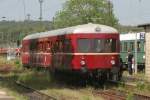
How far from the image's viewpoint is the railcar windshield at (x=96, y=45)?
2416 centimetres

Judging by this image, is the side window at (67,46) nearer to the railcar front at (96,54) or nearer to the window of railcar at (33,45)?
the railcar front at (96,54)

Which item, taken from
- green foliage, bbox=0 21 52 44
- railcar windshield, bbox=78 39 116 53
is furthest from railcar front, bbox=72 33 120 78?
green foliage, bbox=0 21 52 44

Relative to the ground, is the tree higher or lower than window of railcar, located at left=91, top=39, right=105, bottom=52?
higher

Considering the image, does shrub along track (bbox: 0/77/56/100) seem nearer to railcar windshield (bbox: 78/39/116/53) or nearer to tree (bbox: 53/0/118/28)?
railcar windshield (bbox: 78/39/116/53)

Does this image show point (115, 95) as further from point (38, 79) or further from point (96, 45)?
point (38, 79)

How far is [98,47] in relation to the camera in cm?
2430

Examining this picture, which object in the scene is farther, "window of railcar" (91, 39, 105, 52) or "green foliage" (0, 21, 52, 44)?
"green foliage" (0, 21, 52, 44)

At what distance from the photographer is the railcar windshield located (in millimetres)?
24156

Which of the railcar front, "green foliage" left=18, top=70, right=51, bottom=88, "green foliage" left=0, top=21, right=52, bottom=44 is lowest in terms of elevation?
"green foliage" left=18, top=70, right=51, bottom=88

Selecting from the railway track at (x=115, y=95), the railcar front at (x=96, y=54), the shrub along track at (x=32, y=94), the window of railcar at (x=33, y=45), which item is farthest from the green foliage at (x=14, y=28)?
the railway track at (x=115, y=95)

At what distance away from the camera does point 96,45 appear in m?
24.3

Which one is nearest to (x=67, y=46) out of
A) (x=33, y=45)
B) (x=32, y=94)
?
(x=32, y=94)

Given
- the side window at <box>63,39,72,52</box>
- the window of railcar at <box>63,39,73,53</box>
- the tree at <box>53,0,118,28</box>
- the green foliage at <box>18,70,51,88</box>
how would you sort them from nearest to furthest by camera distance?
the window of railcar at <box>63,39,73,53</box> → the side window at <box>63,39,72,52</box> → the green foliage at <box>18,70,51,88</box> → the tree at <box>53,0,118,28</box>

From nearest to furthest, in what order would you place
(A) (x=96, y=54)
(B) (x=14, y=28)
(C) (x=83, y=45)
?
1. (A) (x=96, y=54)
2. (C) (x=83, y=45)
3. (B) (x=14, y=28)
